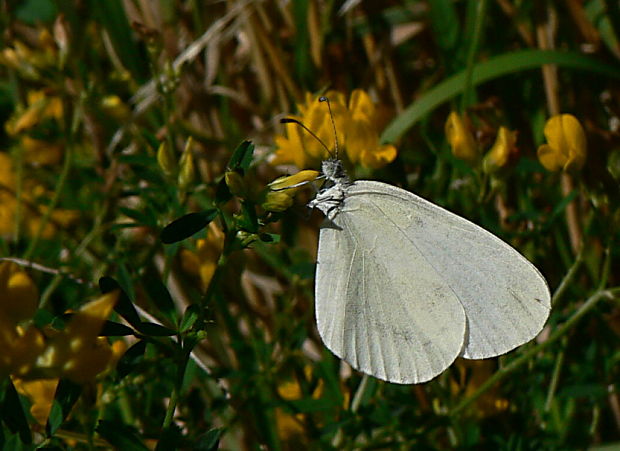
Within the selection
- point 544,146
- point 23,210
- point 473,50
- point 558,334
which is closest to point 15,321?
point 558,334

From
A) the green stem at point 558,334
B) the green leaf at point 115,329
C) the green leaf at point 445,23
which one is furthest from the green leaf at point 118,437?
the green leaf at point 445,23

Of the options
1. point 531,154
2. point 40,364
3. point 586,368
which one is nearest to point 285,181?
point 40,364

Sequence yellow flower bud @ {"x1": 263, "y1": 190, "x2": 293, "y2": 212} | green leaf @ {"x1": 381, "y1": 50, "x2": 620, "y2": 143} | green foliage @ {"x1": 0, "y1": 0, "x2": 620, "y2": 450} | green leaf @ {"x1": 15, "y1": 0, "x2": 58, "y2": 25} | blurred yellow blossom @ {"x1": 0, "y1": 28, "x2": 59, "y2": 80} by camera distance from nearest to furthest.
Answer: yellow flower bud @ {"x1": 263, "y1": 190, "x2": 293, "y2": 212} → green foliage @ {"x1": 0, "y1": 0, "x2": 620, "y2": 450} → blurred yellow blossom @ {"x1": 0, "y1": 28, "x2": 59, "y2": 80} → green leaf @ {"x1": 381, "y1": 50, "x2": 620, "y2": 143} → green leaf @ {"x1": 15, "y1": 0, "x2": 58, "y2": 25}

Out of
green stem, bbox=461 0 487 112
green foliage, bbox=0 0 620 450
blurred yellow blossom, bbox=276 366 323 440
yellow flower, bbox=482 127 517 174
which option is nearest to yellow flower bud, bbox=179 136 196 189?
green foliage, bbox=0 0 620 450

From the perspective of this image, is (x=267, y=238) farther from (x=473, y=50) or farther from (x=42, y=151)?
(x=42, y=151)

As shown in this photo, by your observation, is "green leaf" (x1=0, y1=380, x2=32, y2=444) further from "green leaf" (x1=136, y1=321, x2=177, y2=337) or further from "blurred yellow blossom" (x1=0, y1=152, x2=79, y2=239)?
"blurred yellow blossom" (x1=0, y1=152, x2=79, y2=239)

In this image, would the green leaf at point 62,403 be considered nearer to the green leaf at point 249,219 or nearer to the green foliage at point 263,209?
the green foliage at point 263,209

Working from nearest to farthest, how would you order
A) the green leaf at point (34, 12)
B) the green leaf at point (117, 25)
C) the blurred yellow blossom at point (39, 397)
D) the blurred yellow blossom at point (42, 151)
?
the blurred yellow blossom at point (39, 397) < the green leaf at point (117, 25) < the blurred yellow blossom at point (42, 151) < the green leaf at point (34, 12)

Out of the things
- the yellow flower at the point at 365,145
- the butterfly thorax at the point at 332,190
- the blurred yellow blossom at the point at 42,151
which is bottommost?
the butterfly thorax at the point at 332,190
